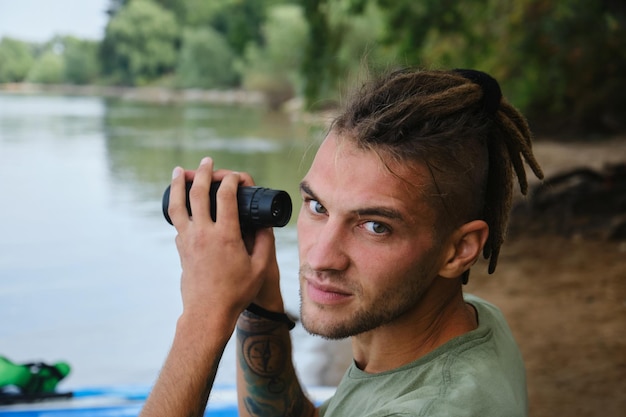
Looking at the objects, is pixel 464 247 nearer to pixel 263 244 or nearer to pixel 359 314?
pixel 359 314

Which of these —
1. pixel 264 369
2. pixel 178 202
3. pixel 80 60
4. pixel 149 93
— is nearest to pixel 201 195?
pixel 178 202

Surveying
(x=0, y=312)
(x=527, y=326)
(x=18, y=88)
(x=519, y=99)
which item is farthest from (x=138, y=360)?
(x=18, y=88)

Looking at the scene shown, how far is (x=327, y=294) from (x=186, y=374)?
0.25 meters

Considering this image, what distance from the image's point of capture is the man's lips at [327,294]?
49.8 inches

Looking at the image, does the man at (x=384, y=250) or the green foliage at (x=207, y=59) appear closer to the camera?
the man at (x=384, y=250)

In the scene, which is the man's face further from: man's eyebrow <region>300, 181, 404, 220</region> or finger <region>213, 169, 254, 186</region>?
finger <region>213, 169, 254, 186</region>

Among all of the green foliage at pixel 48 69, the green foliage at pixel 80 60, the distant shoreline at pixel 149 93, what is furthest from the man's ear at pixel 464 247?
the green foliage at pixel 80 60

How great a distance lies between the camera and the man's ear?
1333mm

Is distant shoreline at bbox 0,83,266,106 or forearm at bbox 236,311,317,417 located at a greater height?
forearm at bbox 236,311,317,417

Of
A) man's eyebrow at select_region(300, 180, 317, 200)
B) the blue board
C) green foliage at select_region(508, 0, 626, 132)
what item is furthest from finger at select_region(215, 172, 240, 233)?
green foliage at select_region(508, 0, 626, 132)

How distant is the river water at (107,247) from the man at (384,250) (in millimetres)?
379

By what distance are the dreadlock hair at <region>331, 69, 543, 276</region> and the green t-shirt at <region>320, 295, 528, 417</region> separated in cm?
20

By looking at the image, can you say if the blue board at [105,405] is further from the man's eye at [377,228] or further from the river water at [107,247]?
the man's eye at [377,228]

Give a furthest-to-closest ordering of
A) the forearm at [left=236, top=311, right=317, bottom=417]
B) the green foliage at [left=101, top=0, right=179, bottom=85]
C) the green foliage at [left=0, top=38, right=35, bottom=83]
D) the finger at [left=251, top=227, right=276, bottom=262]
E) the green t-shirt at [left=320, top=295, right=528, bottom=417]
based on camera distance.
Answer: the green foliage at [left=101, top=0, right=179, bottom=85], the green foliage at [left=0, top=38, right=35, bottom=83], the forearm at [left=236, top=311, right=317, bottom=417], the finger at [left=251, top=227, right=276, bottom=262], the green t-shirt at [left=320, top=295, right=528, bottom=417]
